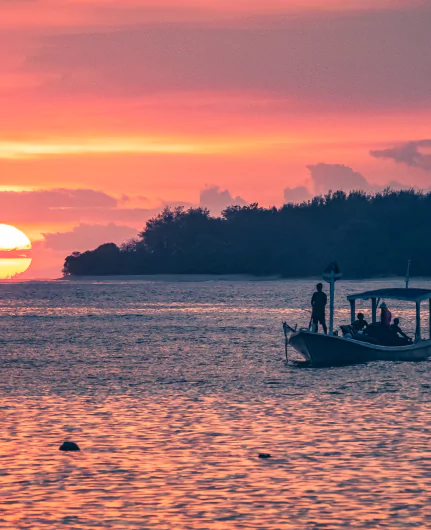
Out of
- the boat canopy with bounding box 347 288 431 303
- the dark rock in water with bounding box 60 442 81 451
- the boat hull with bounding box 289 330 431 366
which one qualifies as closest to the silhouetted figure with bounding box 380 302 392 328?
the boat hull with bounding box 289 330 431 366

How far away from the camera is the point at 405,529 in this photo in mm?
12906

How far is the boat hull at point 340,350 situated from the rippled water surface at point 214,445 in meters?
0.46

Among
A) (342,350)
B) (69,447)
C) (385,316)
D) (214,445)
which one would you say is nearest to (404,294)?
(385,316)

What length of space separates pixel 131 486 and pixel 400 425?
23.4 ft

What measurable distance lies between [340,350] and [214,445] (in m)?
16.0

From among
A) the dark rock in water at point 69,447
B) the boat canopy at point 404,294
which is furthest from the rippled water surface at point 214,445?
the boat canopy at point 404,294

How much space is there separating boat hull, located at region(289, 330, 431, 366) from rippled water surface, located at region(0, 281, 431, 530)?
18.2 inches

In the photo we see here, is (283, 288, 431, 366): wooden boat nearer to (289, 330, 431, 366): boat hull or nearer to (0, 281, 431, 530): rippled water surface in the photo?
(289, 330, 431, 366): boat hull

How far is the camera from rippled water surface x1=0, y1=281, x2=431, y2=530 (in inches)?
547

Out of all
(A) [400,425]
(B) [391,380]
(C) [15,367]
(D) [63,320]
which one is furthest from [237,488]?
(D) [63,320]

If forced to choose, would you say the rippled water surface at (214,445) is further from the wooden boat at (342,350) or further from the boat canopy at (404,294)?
the boat canopy at (404,294)

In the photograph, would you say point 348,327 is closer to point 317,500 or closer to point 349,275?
point 317,500

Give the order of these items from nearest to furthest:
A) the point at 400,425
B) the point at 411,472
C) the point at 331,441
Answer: the point at 411,472, the point at 331,441, the point at 400,425

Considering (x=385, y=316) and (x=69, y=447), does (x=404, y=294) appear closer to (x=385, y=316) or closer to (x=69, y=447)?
(x=385, y=316)
